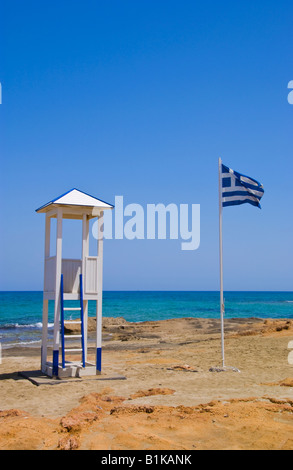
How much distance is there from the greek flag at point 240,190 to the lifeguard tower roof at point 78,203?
382 cm

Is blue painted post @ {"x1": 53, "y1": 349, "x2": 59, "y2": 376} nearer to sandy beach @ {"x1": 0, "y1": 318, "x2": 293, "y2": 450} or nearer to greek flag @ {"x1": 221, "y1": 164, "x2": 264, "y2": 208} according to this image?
sandy beach @ {"x1": 0, "y1": 318, "x2": 293, "y2": 450}

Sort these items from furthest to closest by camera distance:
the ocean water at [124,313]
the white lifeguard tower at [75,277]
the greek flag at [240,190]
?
the ocean water at [124,313] < the greek flag at [240,190] < the white lifeguard tower at [75,277]

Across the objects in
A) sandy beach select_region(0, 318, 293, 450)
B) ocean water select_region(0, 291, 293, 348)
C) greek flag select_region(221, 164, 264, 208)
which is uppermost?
greek flag select_region(221, 164, 264, 208)

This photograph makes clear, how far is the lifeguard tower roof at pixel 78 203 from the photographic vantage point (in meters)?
14.1

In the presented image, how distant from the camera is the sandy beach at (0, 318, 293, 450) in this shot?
7.32 meters

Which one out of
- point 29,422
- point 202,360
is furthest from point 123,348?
point 29,422

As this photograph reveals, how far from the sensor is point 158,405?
9.91 meters

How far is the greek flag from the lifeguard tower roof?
3819 millimetres

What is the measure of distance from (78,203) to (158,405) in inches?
261

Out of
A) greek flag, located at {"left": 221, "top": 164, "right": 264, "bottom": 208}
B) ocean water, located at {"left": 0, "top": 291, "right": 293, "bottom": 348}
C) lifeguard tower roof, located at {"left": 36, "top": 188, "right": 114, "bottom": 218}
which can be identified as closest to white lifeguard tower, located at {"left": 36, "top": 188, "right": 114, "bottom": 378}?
lifeguard tower roof, located at {"left": 36, "top": 188, "right": 114, "bottom": 218}

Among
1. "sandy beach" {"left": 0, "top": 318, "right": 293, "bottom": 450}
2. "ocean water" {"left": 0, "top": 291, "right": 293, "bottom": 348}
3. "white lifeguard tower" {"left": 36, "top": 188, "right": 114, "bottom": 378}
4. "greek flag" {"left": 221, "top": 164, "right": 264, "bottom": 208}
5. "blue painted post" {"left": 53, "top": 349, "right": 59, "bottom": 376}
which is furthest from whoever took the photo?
"ocean water" {"left": 0, "top": 291, "right": 293, "bottom": 348}

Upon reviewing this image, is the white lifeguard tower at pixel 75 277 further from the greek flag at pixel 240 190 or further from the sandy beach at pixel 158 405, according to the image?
the greek flag at pixel 240 190

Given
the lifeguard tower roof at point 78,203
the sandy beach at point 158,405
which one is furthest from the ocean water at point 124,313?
the lifeguard tower roof at point 78,203
